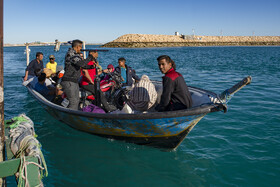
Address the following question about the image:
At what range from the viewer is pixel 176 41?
113 m

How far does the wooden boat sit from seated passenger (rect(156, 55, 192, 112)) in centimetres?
30

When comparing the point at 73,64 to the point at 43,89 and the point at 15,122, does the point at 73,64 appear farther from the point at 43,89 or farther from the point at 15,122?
the point at 43,89

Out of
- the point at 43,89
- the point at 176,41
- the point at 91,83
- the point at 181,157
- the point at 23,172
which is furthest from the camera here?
the point at 176,41

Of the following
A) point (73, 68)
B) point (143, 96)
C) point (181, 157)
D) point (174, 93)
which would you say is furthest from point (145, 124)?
point (73, 68)

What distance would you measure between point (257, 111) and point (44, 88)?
25.5ft

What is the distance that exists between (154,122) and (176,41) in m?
113

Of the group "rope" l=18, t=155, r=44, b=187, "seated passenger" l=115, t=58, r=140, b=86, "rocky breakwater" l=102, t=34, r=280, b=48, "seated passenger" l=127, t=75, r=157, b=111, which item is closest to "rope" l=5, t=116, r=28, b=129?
"rope" l=18, t=155, r=44, b=187

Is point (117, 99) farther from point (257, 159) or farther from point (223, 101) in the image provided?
point (257, 159)

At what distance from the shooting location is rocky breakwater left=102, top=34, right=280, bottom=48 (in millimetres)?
100312

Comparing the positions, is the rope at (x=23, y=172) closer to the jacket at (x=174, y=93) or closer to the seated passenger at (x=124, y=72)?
the jacket at (x=174, y=93)

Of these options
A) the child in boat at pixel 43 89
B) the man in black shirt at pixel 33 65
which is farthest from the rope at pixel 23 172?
the man in black shirt at pixel 33 65

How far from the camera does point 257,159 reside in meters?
5.02

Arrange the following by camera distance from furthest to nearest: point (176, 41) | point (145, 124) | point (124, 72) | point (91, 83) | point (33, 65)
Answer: point (176, 41), point (33, 65), point (124, 72), point (91, 83), point (145, 124)

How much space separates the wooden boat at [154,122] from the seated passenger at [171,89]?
30 cm
